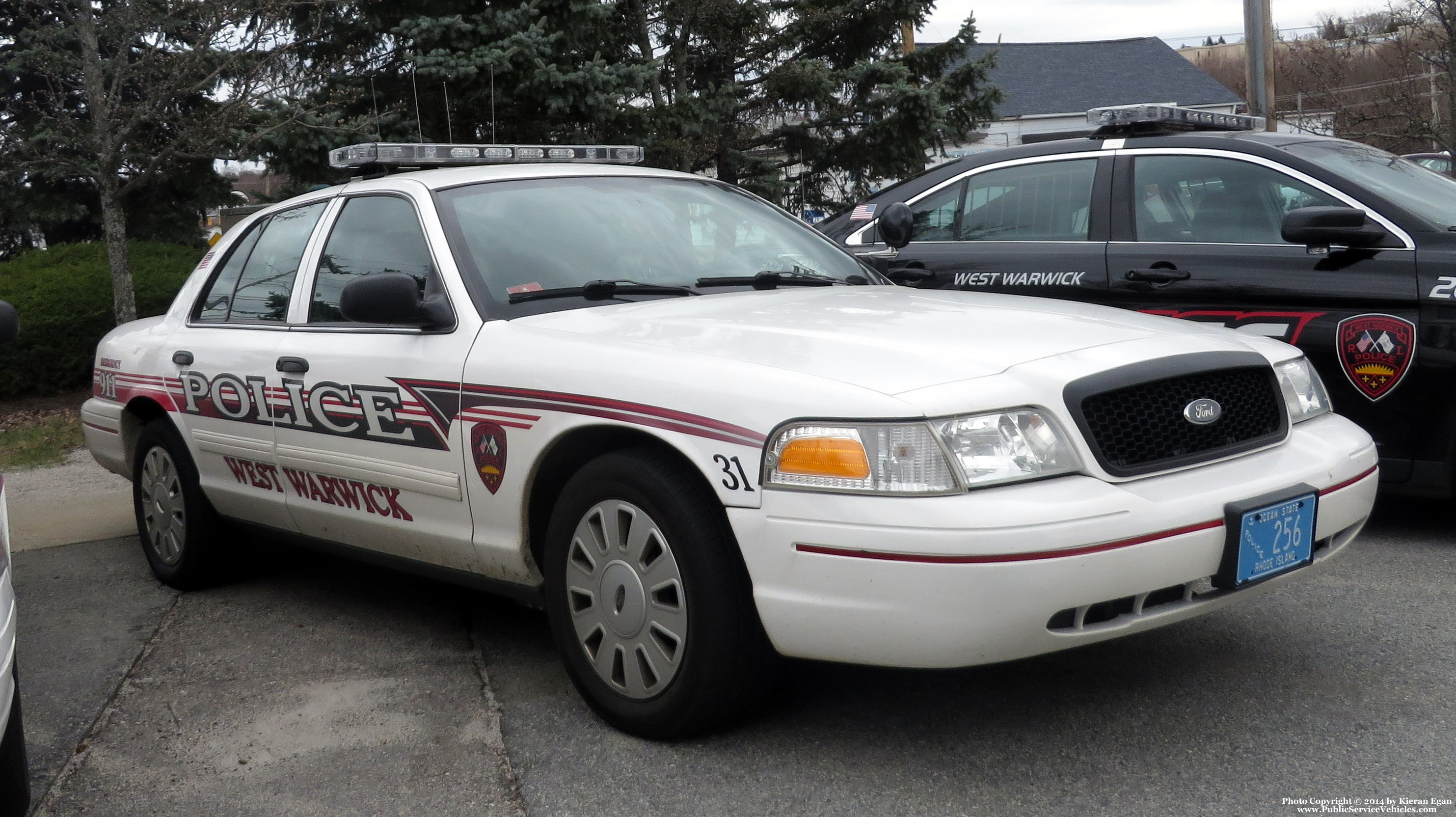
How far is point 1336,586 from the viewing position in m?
4.46

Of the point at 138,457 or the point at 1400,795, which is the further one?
the point at 138,457

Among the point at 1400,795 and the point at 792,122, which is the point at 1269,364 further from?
the point at 792,122

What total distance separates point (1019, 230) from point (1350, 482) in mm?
2852

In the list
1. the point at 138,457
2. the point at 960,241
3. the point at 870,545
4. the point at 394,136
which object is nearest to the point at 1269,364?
the point at 870,545

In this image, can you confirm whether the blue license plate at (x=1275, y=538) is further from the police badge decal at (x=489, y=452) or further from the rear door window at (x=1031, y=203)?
the rear door window at (x=1031, y=203)

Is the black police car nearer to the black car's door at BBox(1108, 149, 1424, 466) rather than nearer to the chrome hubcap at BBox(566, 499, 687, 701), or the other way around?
the black car's door at BBox(1108, 149, 1424, 466)

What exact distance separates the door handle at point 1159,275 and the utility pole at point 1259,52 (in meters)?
6.46

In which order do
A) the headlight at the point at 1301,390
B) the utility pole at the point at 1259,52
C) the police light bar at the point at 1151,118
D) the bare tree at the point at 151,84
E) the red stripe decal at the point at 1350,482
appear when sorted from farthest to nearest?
1. the utility pole at the point at 1259,52
2. the bare tree at the point at 151,84
3. the police light bar at the point at 1151,118
4. the headlight at the point at 1301,390
5. the red stripe decal at the point at 1350,482

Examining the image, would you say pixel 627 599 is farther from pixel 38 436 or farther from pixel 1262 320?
pixel 38 436

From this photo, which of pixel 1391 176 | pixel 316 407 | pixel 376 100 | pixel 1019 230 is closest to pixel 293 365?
Result: pixel 316 407

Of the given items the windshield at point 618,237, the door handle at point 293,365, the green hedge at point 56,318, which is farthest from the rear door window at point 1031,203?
the green hedge at point 56,318

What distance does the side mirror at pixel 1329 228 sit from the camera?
16.0 ft

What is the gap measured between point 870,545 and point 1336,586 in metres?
2.38

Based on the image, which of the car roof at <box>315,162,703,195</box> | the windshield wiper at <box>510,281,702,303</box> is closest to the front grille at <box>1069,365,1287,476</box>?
the windshield wiper at <box>510,281,702,303</box>
